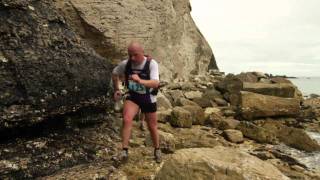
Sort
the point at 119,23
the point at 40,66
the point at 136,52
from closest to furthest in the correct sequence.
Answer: the point at 40,66 < the point at 136,52 < the point at 119,23

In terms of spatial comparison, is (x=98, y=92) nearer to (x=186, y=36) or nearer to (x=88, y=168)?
(x=88, y=168)

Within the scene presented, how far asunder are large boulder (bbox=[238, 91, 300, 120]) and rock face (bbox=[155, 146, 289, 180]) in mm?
11350

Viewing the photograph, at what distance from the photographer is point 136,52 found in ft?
29.9

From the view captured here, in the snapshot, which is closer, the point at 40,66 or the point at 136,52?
the point at 40,66

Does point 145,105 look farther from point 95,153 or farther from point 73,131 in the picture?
point 73,131

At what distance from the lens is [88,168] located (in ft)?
28.9

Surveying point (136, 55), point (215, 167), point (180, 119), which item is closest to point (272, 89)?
point (180, 119)

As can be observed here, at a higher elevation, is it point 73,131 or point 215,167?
point 73,131

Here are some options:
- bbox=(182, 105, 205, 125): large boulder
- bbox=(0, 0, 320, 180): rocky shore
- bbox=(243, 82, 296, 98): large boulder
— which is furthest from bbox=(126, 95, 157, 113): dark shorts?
bbox=(243, 82, 296, 98): large boulder

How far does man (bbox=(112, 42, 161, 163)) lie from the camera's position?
913cm

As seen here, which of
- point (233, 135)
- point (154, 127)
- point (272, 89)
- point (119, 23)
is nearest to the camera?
point (154, 127)

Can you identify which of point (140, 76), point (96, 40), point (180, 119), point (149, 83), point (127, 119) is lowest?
point (180, 119)

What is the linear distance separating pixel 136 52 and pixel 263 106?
1099 centimetres

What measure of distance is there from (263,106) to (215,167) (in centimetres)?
1238
